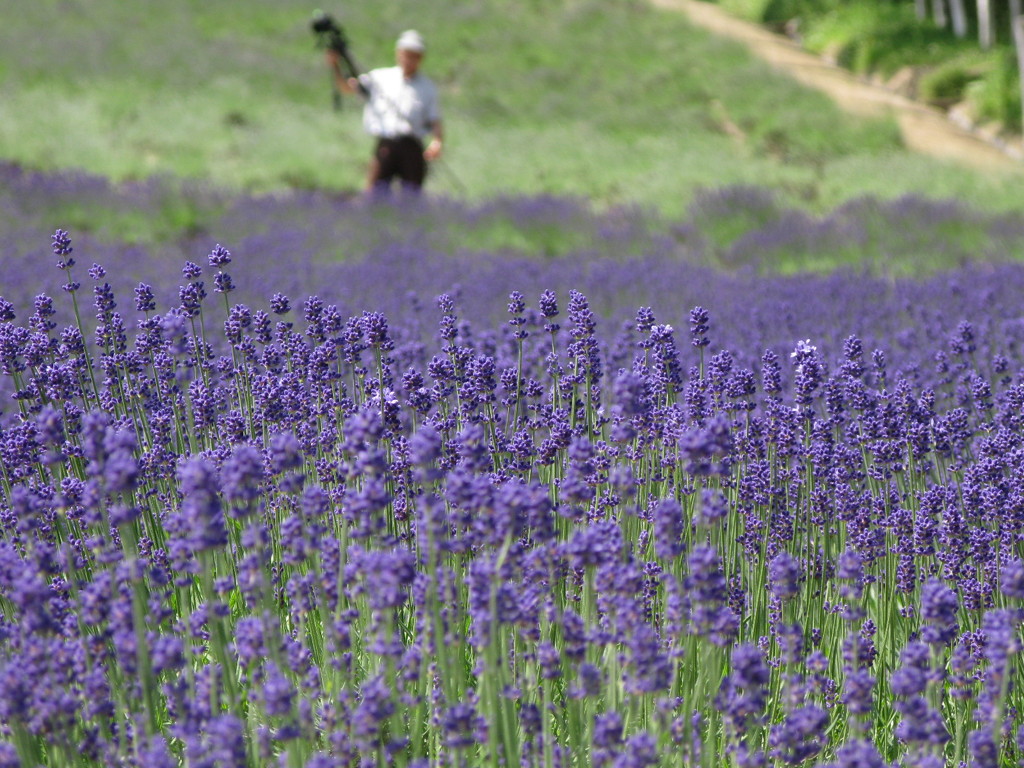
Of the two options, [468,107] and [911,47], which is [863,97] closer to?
[911,47]

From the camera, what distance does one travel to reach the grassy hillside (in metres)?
12.4

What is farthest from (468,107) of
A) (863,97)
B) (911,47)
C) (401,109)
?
(911,47)

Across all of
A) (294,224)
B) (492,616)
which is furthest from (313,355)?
(294,224)

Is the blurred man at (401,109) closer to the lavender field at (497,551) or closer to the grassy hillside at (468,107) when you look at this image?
the grassy hillside at (468,107)

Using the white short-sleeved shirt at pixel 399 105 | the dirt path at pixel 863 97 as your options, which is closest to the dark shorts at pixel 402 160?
the white short-sleeved shirt at pixel 399 105

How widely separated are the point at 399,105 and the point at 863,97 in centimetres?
994

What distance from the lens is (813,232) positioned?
9.13 metres

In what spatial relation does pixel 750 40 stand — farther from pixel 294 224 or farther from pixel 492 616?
pixel 492 616

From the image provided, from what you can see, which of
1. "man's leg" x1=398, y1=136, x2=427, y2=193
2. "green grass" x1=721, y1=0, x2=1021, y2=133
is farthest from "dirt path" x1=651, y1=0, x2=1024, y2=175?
"man's leg" x1=398, y1=136, x2=427, y2=193

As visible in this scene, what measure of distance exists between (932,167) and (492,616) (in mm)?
12470

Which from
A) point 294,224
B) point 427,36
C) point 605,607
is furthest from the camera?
point 427,36

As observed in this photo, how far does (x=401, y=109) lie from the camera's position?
9.95 meters

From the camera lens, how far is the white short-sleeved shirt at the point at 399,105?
9930 millimetres

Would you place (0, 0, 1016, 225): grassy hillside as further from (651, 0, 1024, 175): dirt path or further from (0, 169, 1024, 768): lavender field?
(0, 169, 1024, 768): lavender field
